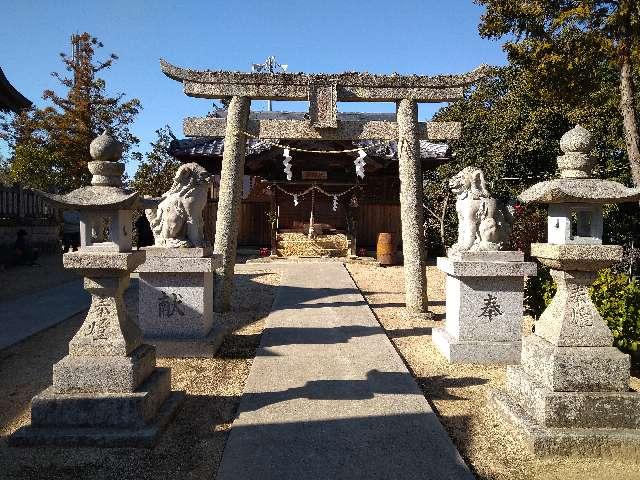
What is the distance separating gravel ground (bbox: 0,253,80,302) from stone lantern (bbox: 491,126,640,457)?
937 centimetres

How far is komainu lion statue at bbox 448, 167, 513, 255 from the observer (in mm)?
5586

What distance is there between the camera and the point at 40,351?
5.92m

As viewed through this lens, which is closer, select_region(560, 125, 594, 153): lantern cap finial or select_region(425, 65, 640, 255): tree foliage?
select_region(560, 125, 594, 153): lantern cap finial

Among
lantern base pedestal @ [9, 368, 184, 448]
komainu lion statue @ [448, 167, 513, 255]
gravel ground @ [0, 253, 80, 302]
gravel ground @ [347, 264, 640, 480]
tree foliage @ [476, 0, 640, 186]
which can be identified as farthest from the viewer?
gravel ground @ [0, 253, 80, 302]

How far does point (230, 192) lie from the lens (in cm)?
779

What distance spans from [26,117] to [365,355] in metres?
23.6

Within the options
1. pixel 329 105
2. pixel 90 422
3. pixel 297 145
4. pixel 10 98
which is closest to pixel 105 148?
pixel 90 422

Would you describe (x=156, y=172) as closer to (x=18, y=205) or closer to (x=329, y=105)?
(x=18, y=205)

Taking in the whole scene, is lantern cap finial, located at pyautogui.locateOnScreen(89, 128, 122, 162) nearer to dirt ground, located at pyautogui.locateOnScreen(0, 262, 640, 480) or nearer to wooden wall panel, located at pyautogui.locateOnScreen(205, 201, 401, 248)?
dirt ground, located at pyautogui.locateOnScreen(0, 262, 640, 480)

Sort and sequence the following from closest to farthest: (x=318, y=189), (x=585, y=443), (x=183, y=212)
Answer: (x=585, y=443) → (x=183, y=212) → (x=318, y=189)

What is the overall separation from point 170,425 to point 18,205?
588 inches

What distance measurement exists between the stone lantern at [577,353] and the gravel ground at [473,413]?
14cm

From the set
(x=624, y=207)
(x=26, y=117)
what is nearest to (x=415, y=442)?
(x=624, y=207)

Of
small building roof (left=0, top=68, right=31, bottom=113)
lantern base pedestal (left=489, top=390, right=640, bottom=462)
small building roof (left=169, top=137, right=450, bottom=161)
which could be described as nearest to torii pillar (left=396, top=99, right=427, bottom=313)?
lantern base pedestal (left=489, top=390, right=640, bottom=462)
